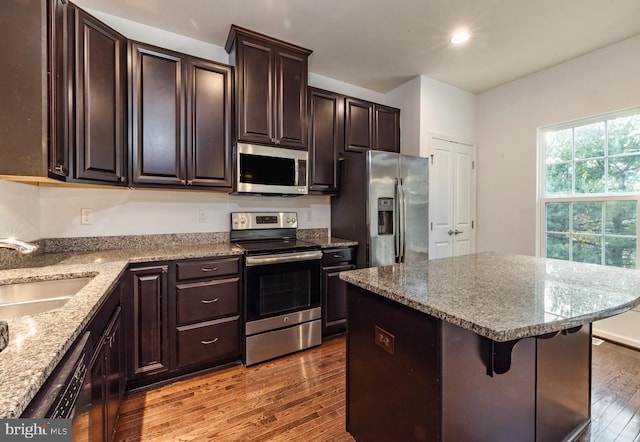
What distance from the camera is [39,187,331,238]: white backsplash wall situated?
6.97 ft

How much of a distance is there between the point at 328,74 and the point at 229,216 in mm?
1960

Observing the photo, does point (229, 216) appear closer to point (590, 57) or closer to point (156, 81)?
point (156, 81)

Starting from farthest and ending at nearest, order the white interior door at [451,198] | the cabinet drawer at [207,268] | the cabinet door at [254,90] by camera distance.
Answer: the white interior door at [451,198] → the cabinet door at [254,90] → the cabinet drawer at [207,268]

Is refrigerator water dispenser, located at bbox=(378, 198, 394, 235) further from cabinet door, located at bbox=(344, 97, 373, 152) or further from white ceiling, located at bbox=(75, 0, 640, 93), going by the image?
white ceiling, located at bbox=(75, 0, 640, 93)

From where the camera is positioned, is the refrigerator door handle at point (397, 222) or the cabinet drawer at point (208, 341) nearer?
the cabinet drawer at point (208, 341)

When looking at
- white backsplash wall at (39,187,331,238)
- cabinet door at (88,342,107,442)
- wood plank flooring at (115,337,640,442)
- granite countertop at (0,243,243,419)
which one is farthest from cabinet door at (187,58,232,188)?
wood plank flooring at (115,337,640,442)

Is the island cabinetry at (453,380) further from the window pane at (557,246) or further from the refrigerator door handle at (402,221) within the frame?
the window pane at (557,246)

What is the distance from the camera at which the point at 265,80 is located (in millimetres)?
2496

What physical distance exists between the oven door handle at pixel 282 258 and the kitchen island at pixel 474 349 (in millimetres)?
973

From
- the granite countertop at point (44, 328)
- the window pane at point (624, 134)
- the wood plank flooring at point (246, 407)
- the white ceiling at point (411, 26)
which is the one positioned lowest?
the wood plank flooring at point (246, 407)

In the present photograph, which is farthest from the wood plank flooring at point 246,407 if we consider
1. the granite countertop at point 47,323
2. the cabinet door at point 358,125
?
the cabinet door at point 358,125

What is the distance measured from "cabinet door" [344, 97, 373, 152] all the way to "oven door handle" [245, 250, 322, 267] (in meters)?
1.28

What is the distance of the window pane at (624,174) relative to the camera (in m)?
2.62

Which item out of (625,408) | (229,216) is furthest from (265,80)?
(625,408)
